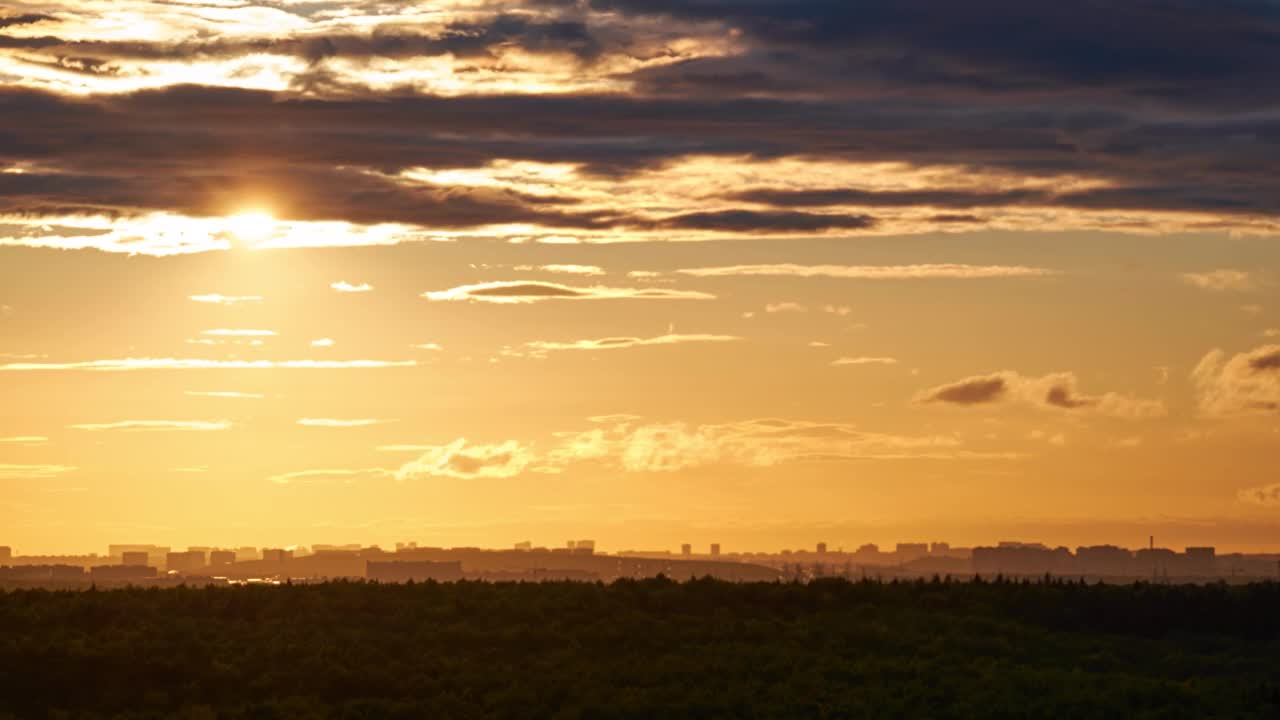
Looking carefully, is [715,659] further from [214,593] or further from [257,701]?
[214,593]

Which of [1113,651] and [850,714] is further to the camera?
[1113,651]

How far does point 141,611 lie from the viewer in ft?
235

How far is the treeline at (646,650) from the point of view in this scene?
61.0m

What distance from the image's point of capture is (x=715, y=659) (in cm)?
6612

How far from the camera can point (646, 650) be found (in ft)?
225

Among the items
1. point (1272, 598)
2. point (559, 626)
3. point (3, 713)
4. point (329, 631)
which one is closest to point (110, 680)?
point (3, 713)

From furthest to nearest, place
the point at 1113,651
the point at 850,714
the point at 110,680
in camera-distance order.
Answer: the point at 1113,651 → the point at 110,680 → the point at 850,714

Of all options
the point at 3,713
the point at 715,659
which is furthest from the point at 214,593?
the point at 715,659

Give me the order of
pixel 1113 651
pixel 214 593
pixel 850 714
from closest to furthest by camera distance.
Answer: pixel 850 714 < pixel 1113 651 < pixel 214 593

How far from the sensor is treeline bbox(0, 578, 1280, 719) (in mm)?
61000

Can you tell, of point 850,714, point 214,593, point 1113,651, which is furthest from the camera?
point 214,593

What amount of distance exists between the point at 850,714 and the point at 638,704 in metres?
6.78

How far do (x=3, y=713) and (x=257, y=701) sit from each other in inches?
315

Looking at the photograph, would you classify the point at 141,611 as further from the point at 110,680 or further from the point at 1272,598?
the point at 1272,598
